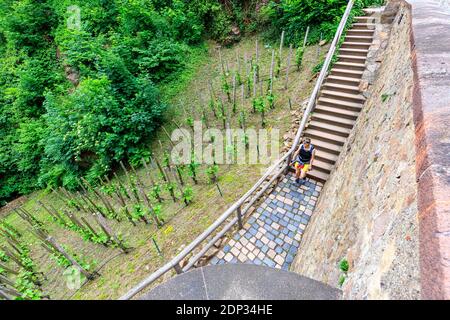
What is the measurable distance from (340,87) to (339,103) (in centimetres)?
50

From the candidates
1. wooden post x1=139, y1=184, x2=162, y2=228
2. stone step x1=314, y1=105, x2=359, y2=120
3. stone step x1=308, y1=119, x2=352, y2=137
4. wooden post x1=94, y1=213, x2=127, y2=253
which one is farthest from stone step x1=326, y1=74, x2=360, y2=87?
wooden post x1=94, y1=213, x2=127, y2=253

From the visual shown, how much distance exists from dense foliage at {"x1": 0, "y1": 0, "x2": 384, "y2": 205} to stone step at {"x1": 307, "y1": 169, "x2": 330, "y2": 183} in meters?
5.34

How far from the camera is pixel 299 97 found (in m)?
6.21

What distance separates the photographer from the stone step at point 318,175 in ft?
14.6

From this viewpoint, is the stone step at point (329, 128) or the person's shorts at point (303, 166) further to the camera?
the stone step at point (329, 128)

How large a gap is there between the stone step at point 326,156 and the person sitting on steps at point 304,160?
0.54m

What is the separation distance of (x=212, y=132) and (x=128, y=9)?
6586mm

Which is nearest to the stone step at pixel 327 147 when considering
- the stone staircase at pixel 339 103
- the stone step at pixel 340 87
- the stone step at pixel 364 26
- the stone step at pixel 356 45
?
the stone staircase at pixel 339 103

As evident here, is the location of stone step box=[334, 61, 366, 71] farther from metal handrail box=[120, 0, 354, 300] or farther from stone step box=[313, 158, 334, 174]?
stone step box=[313, 158, 334, 174]

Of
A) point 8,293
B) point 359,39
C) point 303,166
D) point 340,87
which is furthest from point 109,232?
point 359,39

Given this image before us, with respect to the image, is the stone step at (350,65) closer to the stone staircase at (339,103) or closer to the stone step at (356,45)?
the stone staircase at (339,103)

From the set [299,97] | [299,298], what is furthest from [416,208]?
[299,97]

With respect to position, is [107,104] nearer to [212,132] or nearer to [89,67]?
[89,67]

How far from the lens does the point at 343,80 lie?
5.33 meters
